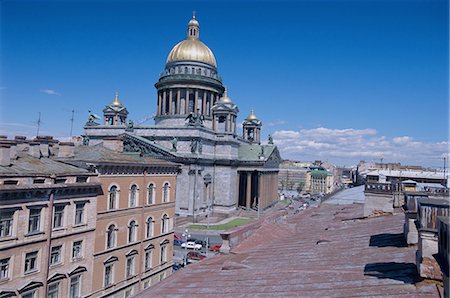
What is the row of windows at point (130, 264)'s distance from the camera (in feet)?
100

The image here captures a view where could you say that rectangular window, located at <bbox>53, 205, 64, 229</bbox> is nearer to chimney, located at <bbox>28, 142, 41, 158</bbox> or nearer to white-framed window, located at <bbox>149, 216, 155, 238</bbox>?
chimney, located at <bbox>28, 142, 41, 158</bbox>

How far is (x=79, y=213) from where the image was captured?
27688 mm

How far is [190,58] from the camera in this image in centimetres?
7862

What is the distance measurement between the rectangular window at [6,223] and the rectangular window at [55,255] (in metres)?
3.70

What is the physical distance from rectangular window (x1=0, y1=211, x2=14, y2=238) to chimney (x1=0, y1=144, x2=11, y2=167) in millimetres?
3213

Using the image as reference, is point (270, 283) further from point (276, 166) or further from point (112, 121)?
point (276, 166)

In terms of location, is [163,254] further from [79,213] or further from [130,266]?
[79,213]

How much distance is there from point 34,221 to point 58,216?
1.96 metres

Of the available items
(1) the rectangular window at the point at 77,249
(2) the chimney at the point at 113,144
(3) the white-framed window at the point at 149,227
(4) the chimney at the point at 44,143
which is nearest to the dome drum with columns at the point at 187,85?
(2) the chimney at the point at 113,144

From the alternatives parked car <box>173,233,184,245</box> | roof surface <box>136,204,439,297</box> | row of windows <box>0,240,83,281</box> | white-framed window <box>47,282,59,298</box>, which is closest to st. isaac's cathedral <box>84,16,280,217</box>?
parked car <box>173,233,184,245</box>

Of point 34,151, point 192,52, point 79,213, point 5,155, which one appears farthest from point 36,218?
point 192,52

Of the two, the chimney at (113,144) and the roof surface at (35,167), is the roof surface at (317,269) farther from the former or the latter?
the chimney at (113,144)

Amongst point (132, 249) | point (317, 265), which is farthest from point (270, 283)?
point (132, 249)

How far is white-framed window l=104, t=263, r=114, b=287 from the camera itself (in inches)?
1198
